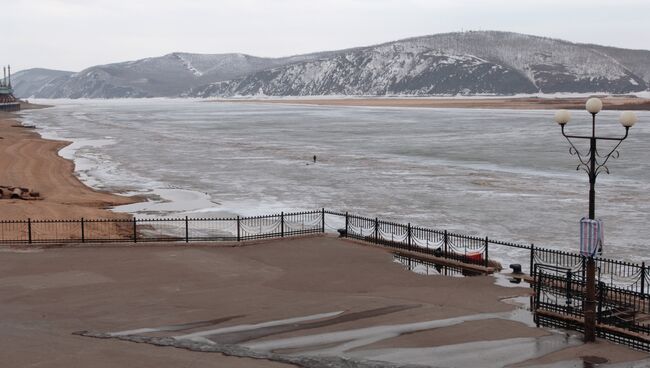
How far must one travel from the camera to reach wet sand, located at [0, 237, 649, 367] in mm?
14781

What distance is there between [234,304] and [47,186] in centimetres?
3211

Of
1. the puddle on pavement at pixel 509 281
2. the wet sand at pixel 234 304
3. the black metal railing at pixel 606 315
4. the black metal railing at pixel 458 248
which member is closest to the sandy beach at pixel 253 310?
the wet sand at pixel 234 304

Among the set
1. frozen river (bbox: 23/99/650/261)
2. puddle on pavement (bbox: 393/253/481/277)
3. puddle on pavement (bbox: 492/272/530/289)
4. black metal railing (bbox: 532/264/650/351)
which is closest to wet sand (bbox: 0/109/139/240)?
frozen river (bbox: 23/99/650/261)

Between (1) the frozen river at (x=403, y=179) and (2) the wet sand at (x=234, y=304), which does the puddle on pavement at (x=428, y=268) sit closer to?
(2) the wet sand at (x=234, y=304)

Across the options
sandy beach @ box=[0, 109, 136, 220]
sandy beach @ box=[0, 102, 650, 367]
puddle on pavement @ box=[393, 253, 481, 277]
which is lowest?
puddle on pavement @ box=[393, 253, 481, 277]

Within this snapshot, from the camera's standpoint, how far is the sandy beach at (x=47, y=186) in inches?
1364

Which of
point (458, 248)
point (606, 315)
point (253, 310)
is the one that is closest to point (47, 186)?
point (458, 248)

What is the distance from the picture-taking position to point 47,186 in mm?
46500

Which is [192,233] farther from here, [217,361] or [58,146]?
[58,146]

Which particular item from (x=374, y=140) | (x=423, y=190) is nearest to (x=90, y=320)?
(x=423, y=190)

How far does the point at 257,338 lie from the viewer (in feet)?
51.3

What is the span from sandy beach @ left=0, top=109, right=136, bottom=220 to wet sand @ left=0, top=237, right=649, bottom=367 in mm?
9846

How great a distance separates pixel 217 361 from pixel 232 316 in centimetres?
326

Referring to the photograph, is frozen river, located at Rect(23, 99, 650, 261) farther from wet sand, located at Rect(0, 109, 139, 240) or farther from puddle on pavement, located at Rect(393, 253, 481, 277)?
puddle on pavement, located at Rect(393, 253, 481, 277)
